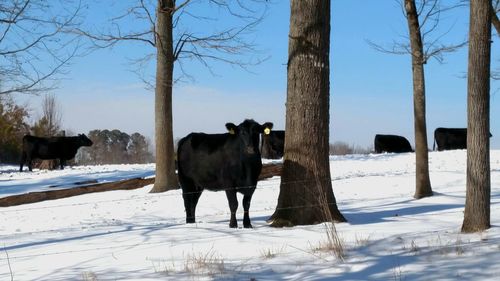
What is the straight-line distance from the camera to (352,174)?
20.6 metres

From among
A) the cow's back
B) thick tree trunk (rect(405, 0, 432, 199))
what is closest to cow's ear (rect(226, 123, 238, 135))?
the cow's back

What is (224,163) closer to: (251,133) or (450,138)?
(251,133)

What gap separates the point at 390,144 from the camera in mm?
43375

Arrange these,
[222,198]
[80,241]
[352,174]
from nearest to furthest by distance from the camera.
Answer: [80,241], [222,198], [352,174]

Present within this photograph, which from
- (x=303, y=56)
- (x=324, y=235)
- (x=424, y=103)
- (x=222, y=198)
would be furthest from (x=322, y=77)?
(x=222, y=198)

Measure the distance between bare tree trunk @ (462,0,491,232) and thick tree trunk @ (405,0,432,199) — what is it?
626cm

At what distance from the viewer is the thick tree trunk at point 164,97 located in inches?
710

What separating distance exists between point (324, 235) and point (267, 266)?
185cm

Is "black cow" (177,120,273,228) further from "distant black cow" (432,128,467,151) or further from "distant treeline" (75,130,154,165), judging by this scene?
"distant treeline" (75,130,154,165)

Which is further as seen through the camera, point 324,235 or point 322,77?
point 322,77

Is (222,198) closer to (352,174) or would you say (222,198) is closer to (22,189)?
(352,174)

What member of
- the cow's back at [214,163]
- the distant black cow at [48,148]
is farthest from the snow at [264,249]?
the distant black cow at [48,148]

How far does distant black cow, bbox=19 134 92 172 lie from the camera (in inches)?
1403

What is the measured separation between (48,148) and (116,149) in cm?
5852
